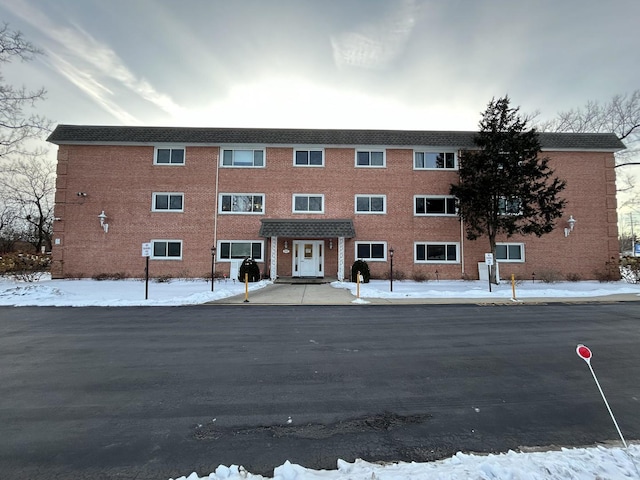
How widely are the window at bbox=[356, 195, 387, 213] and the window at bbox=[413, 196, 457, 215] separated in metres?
2.22

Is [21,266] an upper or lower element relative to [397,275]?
upper

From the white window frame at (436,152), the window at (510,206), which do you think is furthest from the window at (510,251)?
the white window frame at (436,152)

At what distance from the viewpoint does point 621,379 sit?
16.6 ft

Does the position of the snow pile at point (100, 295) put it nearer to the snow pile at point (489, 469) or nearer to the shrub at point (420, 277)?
the shrub at point (420, 277)

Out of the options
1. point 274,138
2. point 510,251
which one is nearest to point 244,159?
point 274,138

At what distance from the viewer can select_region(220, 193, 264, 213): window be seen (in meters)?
21.8

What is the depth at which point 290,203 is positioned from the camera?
21.8 m

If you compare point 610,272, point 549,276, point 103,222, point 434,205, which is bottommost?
point 549,276

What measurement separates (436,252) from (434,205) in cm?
317

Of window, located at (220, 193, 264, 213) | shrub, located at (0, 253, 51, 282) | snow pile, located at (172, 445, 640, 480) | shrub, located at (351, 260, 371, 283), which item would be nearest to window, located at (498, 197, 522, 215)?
shrub, located at (351, 260, 371, 283)

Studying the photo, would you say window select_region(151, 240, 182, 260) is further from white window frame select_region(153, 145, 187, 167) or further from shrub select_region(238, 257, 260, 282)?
white window frame select_region(153, 145, 187, 167)

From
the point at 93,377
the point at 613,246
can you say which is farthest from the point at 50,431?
the point at 613,246

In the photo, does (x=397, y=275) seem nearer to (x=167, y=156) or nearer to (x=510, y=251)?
(x=510, y=251)

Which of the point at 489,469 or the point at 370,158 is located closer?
the point at 489,469
